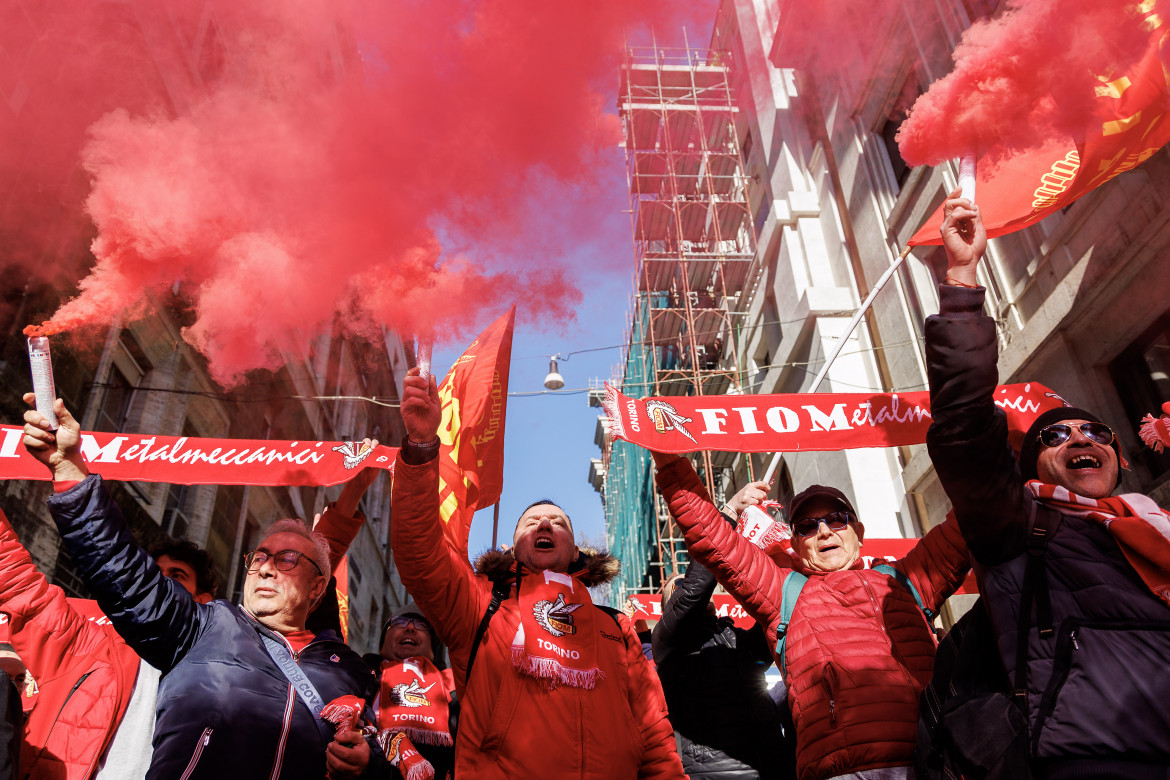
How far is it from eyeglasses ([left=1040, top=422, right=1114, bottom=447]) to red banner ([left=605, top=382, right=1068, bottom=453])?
4130 mm


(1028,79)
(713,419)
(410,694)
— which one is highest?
(1028,79)

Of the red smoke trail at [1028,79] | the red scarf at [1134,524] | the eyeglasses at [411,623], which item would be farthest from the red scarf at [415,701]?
the red smoke trail at [1028,79]

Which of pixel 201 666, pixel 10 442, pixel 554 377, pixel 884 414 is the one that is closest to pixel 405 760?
pixel 201 666

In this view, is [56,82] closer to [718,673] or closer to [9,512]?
[9,512]

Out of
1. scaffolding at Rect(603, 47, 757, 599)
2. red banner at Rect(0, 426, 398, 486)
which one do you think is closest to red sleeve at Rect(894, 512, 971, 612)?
red banner at Rect(0, 426, 398, 486)

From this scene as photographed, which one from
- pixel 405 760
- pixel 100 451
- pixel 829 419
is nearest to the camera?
pixel 405 760

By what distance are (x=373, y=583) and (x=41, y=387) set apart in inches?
922

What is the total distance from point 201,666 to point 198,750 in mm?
302

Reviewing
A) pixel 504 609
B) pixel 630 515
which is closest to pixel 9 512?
pixel 504 609

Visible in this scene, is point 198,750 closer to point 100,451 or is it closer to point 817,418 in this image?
point 100,451

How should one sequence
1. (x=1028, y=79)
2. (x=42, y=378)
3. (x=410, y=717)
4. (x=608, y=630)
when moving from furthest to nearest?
(x=1028, y=79) → (x=410, y=717) → (x=608, y=630) → (x=42, y=378)

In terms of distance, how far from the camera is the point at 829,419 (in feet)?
23.8

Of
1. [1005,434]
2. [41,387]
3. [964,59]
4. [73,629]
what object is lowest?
[73,629]

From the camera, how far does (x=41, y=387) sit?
272cm
